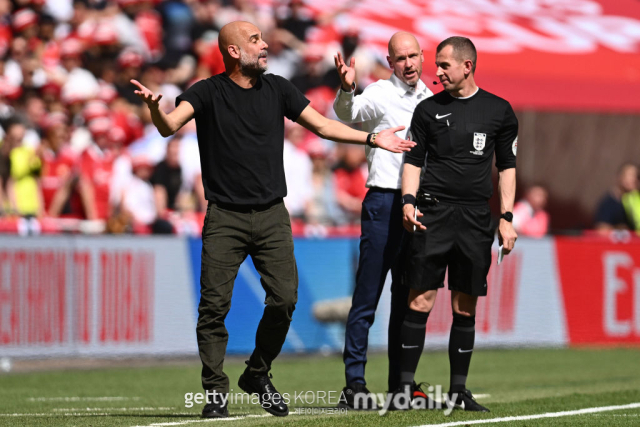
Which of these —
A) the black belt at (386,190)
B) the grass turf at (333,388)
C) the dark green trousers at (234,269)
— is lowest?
the grass turf at (333,388)

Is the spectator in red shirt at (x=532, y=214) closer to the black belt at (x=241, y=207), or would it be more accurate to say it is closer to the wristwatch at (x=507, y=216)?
the wristwatch at (x=507, y=216)

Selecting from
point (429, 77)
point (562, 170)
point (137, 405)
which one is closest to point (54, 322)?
point (137, 405)

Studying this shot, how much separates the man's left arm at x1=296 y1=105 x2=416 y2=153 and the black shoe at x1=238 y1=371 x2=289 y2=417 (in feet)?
5.02

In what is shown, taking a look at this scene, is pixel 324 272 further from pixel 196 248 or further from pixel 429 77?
pixel 429 77

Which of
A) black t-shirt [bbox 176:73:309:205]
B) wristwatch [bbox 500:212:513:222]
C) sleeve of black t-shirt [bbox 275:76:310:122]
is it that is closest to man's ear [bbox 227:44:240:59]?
black t-shirt [bbox 176:73:309:205]

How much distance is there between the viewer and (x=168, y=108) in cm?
1459

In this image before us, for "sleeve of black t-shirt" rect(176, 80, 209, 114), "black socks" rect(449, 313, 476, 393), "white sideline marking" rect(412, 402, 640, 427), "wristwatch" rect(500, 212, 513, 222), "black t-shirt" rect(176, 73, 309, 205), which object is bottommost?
"white sideline marking" rect(412, 402, 640, 427)

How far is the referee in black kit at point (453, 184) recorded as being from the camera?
6.72m

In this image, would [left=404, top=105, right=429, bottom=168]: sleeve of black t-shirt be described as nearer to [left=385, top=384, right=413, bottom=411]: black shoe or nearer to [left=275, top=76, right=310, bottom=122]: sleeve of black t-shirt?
[left=275, top=76, right=310, bottom=122]: sleeve of black t-shirt

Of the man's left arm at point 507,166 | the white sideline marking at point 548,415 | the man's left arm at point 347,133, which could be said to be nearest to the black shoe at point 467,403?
the white sideline marking at point 548,415

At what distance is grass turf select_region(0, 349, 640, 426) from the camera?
6.54 m

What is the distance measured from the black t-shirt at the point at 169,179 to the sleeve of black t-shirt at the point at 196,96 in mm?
6628

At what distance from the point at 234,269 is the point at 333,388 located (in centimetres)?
310

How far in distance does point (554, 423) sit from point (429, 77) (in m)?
8.15
